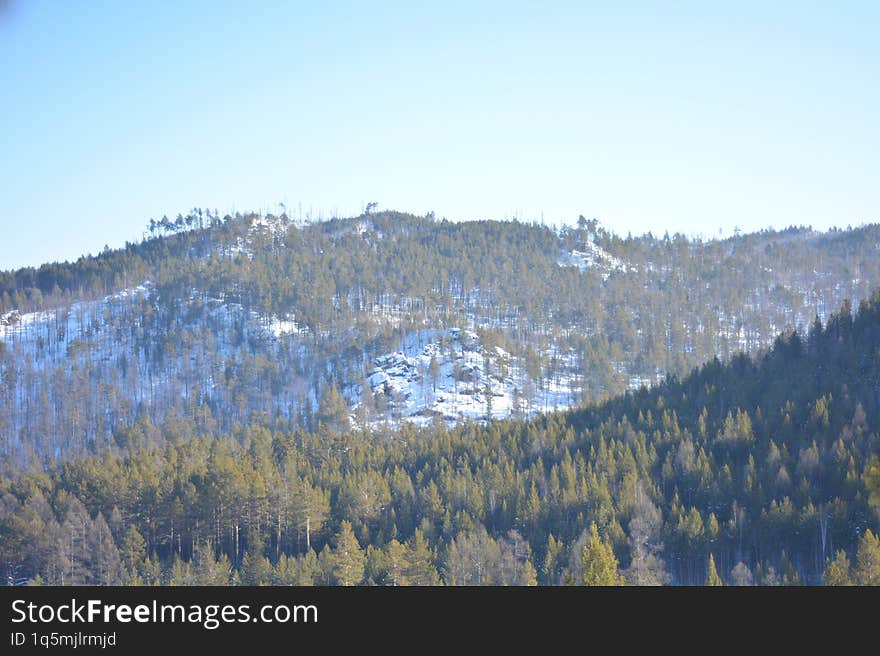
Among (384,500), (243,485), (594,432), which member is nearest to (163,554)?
(243,485)

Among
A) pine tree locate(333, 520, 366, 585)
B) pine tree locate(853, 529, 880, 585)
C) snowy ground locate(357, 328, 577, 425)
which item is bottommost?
pine tree locate(853, 529, 880, 585)

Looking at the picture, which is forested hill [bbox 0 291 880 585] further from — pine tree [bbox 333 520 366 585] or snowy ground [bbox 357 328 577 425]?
snowy ground [bbox 357 328 577 425]

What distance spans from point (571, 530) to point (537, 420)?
3420 cm

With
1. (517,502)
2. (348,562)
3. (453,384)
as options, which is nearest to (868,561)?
(517,502)

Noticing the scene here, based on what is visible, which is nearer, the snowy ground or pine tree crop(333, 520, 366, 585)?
pine tree crop(333, 520, 366, 585)

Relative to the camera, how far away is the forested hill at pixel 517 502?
70688 millimetres

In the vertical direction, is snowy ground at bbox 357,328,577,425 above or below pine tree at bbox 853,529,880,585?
above

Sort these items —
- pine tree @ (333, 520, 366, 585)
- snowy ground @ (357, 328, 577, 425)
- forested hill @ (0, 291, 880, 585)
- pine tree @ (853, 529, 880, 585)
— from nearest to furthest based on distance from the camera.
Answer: pine tree @ (853, 529, 880, 585) < pine tree @ (333, 520, 366, 585) < forested hill @ (0, 291, 880, 585) < snowy ground @ (357, 328, 577, 425)

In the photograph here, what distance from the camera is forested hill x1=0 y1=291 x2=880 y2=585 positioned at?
7069cm

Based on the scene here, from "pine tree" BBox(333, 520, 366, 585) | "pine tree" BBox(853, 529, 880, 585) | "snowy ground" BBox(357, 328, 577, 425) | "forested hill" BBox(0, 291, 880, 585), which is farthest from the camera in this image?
"snowy ground" BBox(357, 328, 577, 425)

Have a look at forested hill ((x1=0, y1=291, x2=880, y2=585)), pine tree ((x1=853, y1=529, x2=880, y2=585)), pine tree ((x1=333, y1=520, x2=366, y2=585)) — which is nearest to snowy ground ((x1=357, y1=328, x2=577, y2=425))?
forested hill ((x1=0, y1=291, x2=880, y2=585))

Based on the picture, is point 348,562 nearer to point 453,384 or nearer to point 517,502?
point 517,502

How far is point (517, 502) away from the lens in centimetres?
8438
